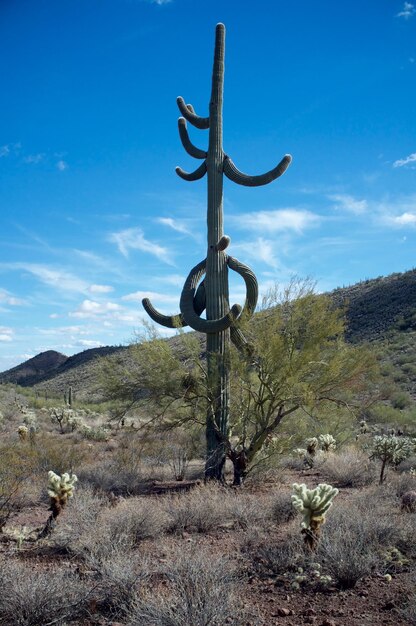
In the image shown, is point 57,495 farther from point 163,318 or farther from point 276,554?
point 163,318

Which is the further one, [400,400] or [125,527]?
[400,400]

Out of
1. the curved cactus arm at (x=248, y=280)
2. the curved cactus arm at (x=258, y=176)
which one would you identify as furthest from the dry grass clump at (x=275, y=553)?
the curved cactus arm at (x=258, y=176)

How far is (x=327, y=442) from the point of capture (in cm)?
1423

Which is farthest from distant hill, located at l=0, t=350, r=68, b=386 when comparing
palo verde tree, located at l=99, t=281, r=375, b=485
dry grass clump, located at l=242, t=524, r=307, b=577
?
dry grass clump, located at l=242, t=524, r=307, b=577

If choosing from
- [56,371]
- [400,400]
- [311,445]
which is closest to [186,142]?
[311,445]

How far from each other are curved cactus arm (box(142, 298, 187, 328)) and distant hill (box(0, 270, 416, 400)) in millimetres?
8303

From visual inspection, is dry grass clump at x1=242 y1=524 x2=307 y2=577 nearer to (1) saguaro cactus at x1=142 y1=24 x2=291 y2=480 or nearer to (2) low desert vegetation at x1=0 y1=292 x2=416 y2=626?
(2) low desert vegetation at x1=0 y1=292 x2=416 y2=626

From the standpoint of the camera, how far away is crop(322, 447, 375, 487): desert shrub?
11.4 metres

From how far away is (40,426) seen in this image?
69.4ft

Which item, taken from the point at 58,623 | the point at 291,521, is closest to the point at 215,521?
the point at 291,521

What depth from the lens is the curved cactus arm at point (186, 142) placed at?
13.4 m

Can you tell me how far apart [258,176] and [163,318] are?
4020mm

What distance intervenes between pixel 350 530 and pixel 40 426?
1696cm

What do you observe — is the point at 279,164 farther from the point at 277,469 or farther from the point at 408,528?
the point at 408,528
